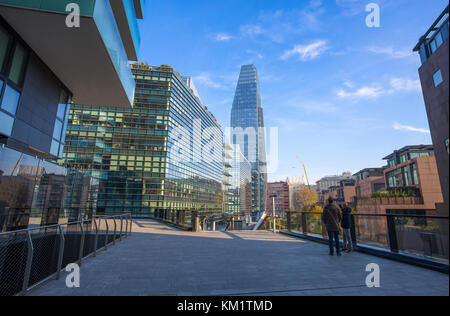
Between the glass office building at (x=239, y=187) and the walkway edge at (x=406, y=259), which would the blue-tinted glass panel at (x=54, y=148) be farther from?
the glass office building at (x=239, y=187)

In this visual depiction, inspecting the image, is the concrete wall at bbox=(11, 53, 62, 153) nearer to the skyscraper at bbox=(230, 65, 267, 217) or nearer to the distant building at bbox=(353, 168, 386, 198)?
the distant building at bbox=(353, 168, 386, 198)

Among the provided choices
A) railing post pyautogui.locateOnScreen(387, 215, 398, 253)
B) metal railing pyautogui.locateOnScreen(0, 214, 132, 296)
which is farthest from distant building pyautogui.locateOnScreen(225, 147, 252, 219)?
metal railing pyautogui.locateOnScreen(0, 214, 132, 296)

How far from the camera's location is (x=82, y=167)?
38719 millimetres

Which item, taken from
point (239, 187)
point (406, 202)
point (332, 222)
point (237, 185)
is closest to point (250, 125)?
point (239, 187)

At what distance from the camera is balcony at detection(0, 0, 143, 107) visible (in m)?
8.52

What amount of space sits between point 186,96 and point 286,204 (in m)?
136

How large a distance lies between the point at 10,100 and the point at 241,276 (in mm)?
12005

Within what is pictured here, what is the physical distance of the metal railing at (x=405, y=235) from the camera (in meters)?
5.41

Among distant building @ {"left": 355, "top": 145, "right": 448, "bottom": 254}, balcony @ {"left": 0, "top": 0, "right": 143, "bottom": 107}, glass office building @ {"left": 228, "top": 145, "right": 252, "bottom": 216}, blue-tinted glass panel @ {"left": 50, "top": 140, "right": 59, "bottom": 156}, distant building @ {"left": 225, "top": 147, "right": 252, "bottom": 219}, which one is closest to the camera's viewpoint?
distant building @ {"left": 355, "top": 145, "right": 448, "bottom": 254}

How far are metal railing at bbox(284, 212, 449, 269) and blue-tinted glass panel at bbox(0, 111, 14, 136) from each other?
14623 millimetres

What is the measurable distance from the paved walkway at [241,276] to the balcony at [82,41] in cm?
899

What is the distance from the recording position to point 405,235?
22.0 feet

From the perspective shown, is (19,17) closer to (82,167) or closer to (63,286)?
(63,286)
